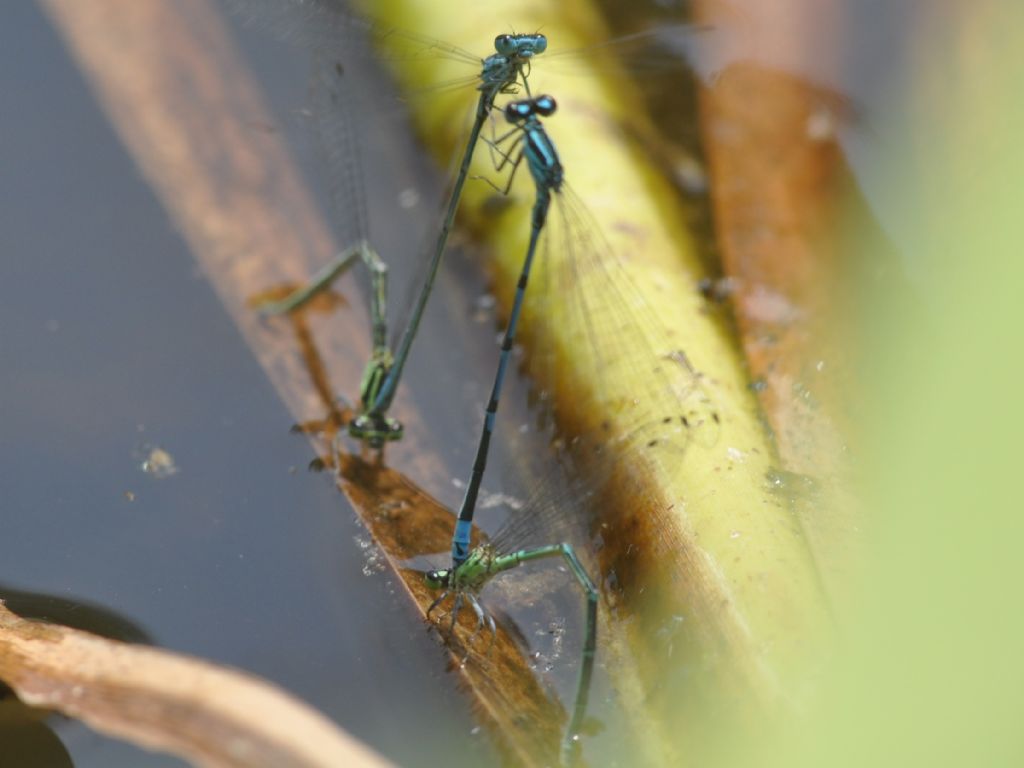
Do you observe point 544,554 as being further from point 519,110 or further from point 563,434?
point 519,110

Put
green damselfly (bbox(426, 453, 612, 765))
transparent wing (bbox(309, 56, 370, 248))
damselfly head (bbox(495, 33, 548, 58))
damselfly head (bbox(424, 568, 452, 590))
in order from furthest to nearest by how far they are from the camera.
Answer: transparent wing (bbox(309, 56, 370, 248)) < damselfly head (bbox(495, 33, 548, 58)) < damselfly head (bbox(424, 568, 452, 590)) < green damselfly (bbox(426, 453, 612, 765))

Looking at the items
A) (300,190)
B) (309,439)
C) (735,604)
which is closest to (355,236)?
(300,190)

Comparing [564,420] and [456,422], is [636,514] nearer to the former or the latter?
[564,420]

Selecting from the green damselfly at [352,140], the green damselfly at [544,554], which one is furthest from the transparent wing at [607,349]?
the green damselfly at [352,140]

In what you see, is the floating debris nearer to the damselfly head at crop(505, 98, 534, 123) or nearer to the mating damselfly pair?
the mating damselfly pair

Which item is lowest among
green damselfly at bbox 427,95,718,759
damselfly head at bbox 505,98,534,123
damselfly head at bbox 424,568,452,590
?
damselfly head at bbox 424,568,452,590

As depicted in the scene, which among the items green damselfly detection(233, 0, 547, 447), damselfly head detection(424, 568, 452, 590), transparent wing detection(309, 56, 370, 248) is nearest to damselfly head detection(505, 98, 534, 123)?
green damselfly detection(233, 0, 547, 447)

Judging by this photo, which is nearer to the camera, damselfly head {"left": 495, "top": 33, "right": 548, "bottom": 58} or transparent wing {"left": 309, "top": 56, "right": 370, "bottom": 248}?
damselfly head {"left": 495, "top": 33, "right": 548, "bottom": 58}

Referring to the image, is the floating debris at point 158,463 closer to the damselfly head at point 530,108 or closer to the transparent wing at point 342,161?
the transparent wing at point 342,161
